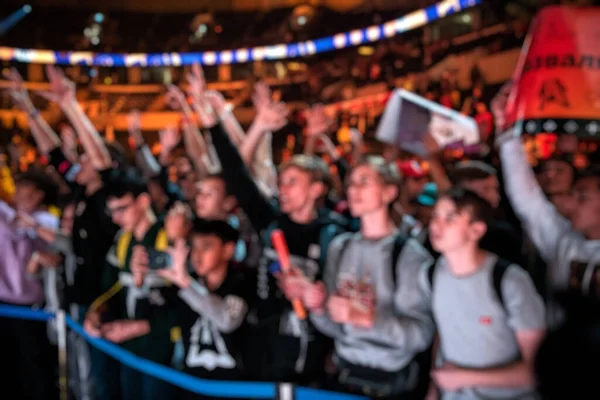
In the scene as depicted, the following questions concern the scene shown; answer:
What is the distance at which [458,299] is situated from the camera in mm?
2205

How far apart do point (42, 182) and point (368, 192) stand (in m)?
2.48

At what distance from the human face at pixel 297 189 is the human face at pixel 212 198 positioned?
46 cm

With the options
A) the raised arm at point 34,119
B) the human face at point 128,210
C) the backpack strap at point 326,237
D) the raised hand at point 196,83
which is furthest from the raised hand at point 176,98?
the backpack strap at point 326,237

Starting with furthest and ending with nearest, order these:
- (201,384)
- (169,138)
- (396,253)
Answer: (169,138) < (201,384) < (396,253)

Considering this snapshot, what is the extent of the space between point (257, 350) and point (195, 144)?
1300 millimetres

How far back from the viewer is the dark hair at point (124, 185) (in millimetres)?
3395

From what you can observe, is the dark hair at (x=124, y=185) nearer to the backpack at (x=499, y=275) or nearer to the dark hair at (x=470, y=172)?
the dark hair at (x=470, y=172)

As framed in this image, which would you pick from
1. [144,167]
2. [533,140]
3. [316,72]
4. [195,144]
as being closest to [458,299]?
[533,140]

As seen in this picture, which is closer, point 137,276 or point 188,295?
point 188,295

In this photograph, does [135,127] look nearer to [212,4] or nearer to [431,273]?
[212,4]

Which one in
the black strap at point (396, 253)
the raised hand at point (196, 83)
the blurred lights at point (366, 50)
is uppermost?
the blurred lights at point (366, 50)

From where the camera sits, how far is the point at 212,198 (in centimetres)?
312

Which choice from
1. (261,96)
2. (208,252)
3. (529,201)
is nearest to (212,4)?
(261,96)

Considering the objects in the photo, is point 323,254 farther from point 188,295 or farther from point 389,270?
point 188,295
